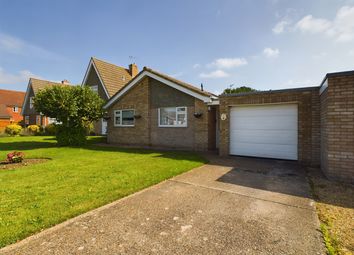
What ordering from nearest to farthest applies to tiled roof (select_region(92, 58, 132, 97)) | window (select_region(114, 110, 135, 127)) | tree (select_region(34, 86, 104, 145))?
tree (select_region(34, 86, 104, 145))
window (select_region(114, 110, 135, 127))
tiled roof (select_region(92, 58, 132, 97))

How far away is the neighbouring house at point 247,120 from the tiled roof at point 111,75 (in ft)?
28.2

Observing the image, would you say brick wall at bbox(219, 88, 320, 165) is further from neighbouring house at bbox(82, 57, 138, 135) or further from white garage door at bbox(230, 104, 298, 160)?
neighbouring house at bbox(82, 57, 138, 135)

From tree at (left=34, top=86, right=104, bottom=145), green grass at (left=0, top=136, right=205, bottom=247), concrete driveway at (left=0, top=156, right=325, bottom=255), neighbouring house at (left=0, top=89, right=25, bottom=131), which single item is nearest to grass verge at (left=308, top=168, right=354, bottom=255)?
concrete driveway at (left=0, top=156, right=325, bottom=255)

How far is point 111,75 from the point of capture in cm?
2503

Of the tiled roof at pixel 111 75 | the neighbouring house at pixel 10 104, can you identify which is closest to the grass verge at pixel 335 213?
the tiled roof at pixel 111 75

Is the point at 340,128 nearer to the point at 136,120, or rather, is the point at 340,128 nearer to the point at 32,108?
the point at 136,120

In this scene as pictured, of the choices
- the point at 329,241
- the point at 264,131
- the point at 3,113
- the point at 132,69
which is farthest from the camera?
the point at 3,113

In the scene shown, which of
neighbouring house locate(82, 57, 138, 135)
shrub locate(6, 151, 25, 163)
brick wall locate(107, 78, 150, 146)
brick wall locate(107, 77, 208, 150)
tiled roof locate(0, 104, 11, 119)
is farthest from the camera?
tiled roof locate(0, 104, 11, 119)

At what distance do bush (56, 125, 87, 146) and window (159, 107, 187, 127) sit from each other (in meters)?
6.15

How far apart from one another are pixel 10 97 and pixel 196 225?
54831mm

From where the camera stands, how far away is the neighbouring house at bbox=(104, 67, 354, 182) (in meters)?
5.91

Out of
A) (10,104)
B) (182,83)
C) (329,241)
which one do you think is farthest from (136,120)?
(10,104)

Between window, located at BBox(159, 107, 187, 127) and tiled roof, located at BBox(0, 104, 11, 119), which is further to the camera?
tiled roof, located at BBox(0, 104, 11, 119)

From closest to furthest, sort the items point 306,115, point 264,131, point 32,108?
1. point 306,115
2. point 264,131
3. point 32,108
